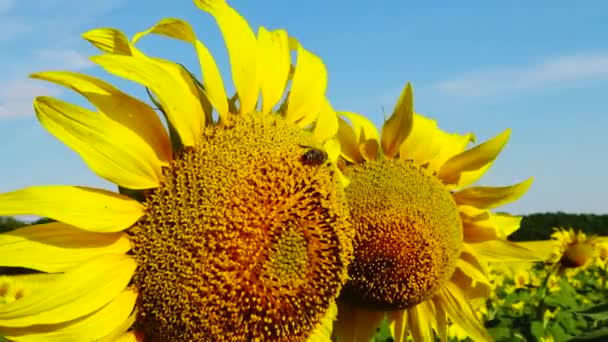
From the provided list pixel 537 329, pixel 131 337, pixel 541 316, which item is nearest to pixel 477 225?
pixel 131 337

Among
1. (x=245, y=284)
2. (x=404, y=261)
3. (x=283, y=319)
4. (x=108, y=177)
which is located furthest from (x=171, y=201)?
(x=404, y=261)

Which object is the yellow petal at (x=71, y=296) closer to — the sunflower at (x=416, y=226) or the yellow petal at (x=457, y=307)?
the sunflower at (x=416, y=226)

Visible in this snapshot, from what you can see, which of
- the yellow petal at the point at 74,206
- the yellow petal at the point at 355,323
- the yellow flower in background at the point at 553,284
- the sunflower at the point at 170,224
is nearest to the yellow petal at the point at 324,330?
the sunflower at the point at 170,224

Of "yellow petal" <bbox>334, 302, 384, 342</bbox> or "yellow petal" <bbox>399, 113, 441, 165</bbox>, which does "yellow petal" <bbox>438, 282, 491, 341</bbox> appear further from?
"yellow petal" <bbox>399, 113, 441, 165</bbox>

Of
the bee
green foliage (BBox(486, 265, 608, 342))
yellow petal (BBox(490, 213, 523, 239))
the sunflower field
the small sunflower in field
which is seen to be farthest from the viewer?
the small sunflower in field

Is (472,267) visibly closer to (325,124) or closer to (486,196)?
(486,196)

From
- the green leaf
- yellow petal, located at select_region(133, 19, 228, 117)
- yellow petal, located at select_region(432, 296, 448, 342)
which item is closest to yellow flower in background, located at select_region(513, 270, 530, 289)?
the green leaf

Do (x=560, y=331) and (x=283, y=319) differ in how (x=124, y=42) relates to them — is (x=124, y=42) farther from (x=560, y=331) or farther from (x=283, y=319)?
(x=560, y=331)
